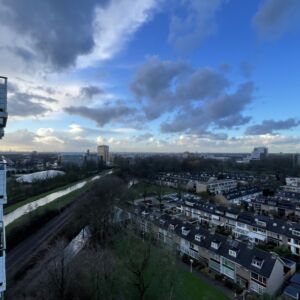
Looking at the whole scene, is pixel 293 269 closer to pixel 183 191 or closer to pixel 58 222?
pixel 58 222

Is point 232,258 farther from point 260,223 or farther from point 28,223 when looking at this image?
point 28,223

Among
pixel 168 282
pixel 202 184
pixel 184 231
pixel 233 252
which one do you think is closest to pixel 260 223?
pixel 184 231

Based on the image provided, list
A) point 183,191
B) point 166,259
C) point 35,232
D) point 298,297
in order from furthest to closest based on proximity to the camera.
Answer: point 183,191
point 35,232
point 166,259
point 298,297

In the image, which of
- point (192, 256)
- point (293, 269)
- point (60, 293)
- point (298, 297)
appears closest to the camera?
point (60, 293)

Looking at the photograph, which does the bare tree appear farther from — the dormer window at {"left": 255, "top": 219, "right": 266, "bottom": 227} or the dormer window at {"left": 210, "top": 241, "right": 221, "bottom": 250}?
the dormer window at {"left": 255, "top": 219, "right": 266, "bottom": 227}

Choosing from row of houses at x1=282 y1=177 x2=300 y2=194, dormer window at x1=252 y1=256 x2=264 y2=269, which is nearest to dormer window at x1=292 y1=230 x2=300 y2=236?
dormer window at x1=252 y1=256 x2=264 y2=269

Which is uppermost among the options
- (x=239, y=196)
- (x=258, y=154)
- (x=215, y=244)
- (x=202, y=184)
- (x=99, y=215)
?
(x=258, y=154)

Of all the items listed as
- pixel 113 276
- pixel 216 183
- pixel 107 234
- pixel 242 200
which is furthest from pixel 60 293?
pixel 216 183
